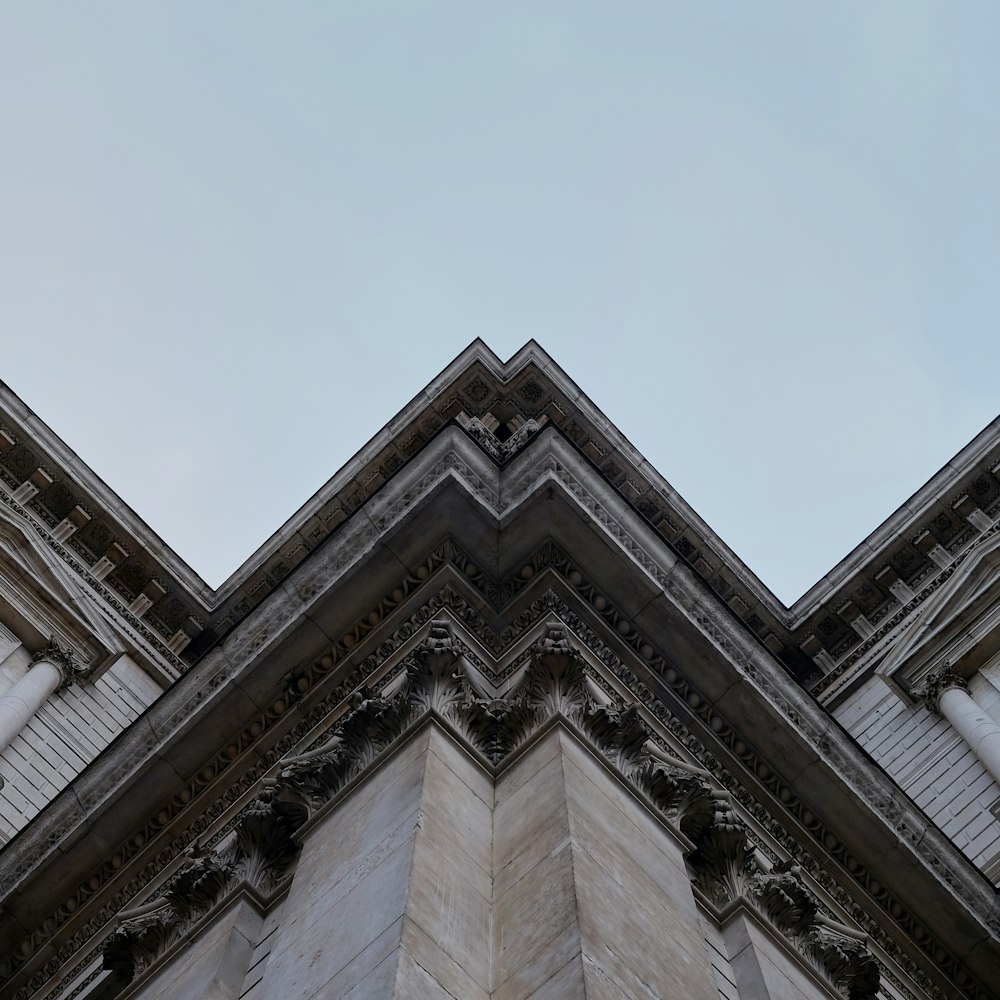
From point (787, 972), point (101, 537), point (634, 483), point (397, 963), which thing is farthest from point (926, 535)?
point (397, 963)

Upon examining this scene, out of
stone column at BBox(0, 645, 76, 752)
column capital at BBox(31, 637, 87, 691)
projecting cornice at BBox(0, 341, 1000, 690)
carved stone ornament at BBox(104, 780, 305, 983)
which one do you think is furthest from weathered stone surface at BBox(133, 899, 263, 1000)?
projecting cornice at BBox(0, 341, 1000, 690)

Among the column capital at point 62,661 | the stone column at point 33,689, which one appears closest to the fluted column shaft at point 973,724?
the column capital at point 62,661

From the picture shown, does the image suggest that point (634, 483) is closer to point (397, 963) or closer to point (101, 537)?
point (101, 537)

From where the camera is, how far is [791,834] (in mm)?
14469

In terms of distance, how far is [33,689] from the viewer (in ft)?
84.0

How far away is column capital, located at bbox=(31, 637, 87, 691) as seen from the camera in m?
26.5

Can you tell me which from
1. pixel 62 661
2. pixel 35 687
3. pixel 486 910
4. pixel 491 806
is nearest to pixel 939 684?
pixel 62 661

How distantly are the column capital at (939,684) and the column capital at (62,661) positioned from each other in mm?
13312

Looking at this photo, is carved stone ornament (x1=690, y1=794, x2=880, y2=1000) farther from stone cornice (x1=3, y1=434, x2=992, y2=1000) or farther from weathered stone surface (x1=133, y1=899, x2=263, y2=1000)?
weathered stone surface (x1=133, y1=899, x2=263, y2=1000)

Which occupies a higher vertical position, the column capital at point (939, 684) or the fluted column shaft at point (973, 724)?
the column capital at point (939, 684)

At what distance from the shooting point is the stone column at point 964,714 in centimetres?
2406

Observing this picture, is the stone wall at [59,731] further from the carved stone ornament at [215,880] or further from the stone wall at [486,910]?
the stone wall at [486,910]

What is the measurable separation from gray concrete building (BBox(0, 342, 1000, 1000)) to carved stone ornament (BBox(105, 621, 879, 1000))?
0.08 ft

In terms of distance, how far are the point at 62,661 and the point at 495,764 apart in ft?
54.5
